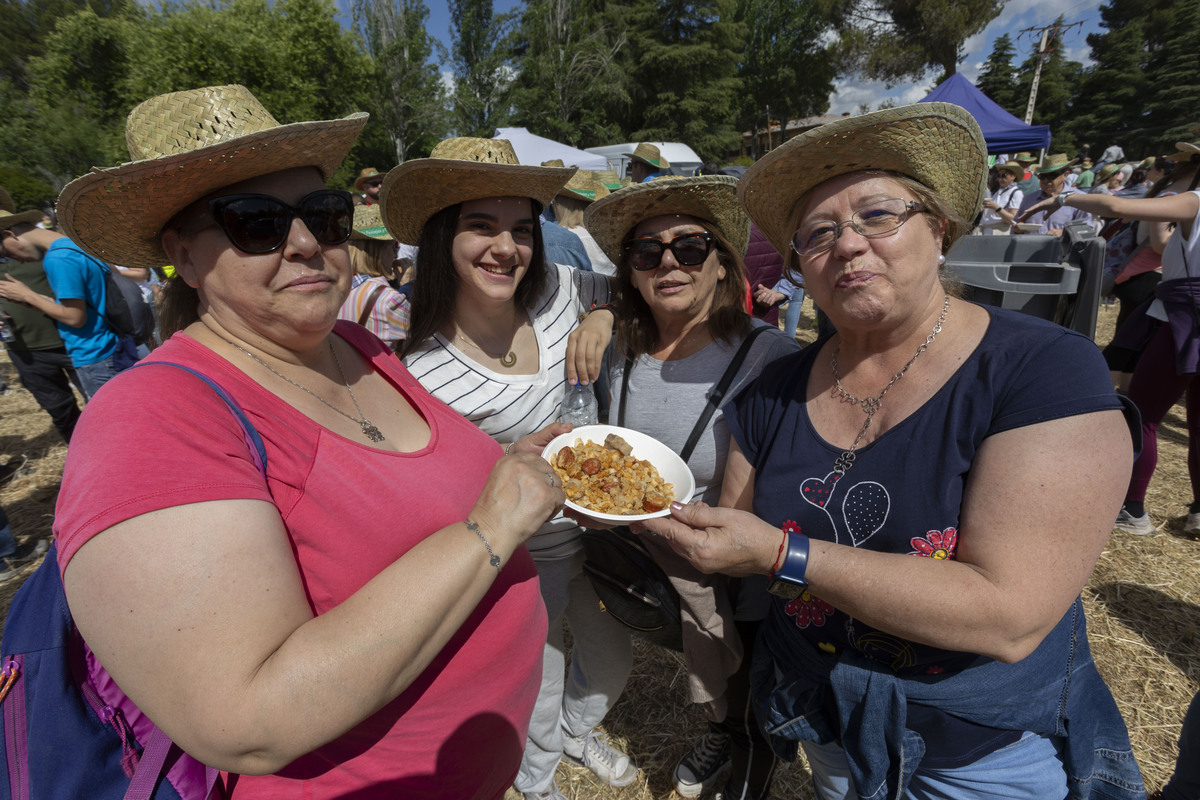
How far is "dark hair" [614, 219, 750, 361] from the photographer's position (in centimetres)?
241

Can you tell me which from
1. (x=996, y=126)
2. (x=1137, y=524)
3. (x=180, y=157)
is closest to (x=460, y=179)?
(x=180, y=157)

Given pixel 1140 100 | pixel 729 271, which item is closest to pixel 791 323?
pixel 729 271

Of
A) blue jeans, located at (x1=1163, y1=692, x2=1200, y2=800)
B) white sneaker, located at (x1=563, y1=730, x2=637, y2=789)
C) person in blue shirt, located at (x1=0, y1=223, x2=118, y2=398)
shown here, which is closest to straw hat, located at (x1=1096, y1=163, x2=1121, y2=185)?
blue jeans, located at (x1=1163, y1=692, x2=1200, y2=800)

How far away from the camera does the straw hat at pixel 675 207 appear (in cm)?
225

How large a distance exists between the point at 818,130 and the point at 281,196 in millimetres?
1550

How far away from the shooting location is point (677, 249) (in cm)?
231

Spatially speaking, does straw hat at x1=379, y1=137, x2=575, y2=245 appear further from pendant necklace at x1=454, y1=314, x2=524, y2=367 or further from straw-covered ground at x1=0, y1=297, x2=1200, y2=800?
straw-covered ground at x1=0, y1=297, x2=1200, y2=800

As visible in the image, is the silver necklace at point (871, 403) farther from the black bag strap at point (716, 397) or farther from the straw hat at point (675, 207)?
the straw hat at point (675, 207)

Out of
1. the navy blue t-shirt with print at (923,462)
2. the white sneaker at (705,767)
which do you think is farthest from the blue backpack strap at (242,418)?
the white sneaker at (705,767)

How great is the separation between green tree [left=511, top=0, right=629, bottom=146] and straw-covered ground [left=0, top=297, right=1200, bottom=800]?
38409 mm

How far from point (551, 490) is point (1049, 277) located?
4.36 metres

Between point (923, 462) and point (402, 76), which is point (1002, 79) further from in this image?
point (923, 462)

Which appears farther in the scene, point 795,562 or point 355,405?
point 355,405

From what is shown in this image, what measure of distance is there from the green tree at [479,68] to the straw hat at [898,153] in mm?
39753
